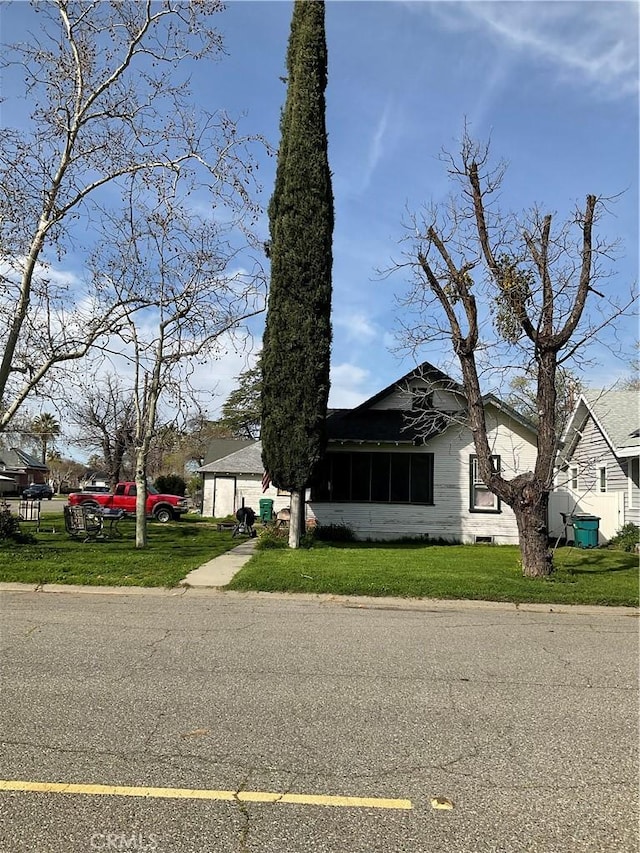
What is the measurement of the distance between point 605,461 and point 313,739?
815 inches

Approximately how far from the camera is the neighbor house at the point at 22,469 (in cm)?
6562

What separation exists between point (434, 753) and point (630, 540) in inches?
661

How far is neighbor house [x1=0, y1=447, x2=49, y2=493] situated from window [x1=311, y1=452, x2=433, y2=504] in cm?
5151

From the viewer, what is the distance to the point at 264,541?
17578mm

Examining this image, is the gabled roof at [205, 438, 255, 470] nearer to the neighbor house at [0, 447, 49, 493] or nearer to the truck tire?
the truck tire

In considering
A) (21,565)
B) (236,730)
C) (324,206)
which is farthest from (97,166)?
(236,730)

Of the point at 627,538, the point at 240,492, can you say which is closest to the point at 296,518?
the point at 627,538

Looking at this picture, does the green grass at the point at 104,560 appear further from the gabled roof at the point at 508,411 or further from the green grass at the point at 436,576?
the gabled roof at the point at 508,411

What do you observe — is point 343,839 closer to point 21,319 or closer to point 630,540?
point 21,319

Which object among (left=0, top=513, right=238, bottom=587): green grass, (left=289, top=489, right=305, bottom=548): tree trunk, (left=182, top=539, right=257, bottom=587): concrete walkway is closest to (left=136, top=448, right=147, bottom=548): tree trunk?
(left=0, top=513, right=238, bottom=587): green grass

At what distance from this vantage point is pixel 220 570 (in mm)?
12844

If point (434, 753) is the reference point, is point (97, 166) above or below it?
above

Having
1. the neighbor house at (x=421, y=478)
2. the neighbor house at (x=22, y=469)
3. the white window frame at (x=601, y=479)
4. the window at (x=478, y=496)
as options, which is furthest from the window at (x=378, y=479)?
the neighbor house at (x=22, y=469)

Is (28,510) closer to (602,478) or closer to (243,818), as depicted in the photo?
(602,478)
